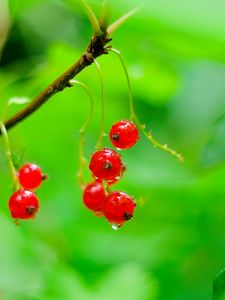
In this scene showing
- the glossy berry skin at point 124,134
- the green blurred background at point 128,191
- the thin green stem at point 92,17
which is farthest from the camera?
the green blurred background at point 128,191

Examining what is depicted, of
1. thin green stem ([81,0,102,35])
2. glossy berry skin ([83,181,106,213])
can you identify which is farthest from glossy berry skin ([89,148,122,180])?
thin green stem ([81,0,102,35])

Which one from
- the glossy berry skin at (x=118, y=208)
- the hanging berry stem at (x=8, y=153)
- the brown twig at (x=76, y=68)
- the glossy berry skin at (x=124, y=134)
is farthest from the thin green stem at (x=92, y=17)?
the glossy berry skin at (x=118, y=208)

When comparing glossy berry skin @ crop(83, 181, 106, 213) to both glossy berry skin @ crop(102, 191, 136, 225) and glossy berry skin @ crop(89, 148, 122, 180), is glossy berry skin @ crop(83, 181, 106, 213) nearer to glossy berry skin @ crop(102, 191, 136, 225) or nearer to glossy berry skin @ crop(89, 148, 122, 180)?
glossy berry skin @ crop(102, 191, 136, 225)

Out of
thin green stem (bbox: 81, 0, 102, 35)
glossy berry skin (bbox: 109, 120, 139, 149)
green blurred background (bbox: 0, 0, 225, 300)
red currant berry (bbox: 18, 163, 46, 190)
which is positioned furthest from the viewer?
green blurred background (bbox: 0, 0, 225, 300)

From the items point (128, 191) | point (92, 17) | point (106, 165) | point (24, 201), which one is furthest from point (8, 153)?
point (128, 191)

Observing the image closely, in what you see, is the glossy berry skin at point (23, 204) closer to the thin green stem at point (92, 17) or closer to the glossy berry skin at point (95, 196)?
the glossy berry skin at point (95, 196)

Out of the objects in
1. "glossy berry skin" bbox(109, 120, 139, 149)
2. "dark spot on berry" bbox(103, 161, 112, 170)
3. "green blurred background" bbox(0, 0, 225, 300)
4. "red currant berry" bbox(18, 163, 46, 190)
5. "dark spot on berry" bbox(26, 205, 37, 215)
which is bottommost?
"dark spot on berry" bbox(103, 161, 112, 170)

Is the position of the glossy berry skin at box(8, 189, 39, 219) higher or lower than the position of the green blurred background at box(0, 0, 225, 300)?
lower
